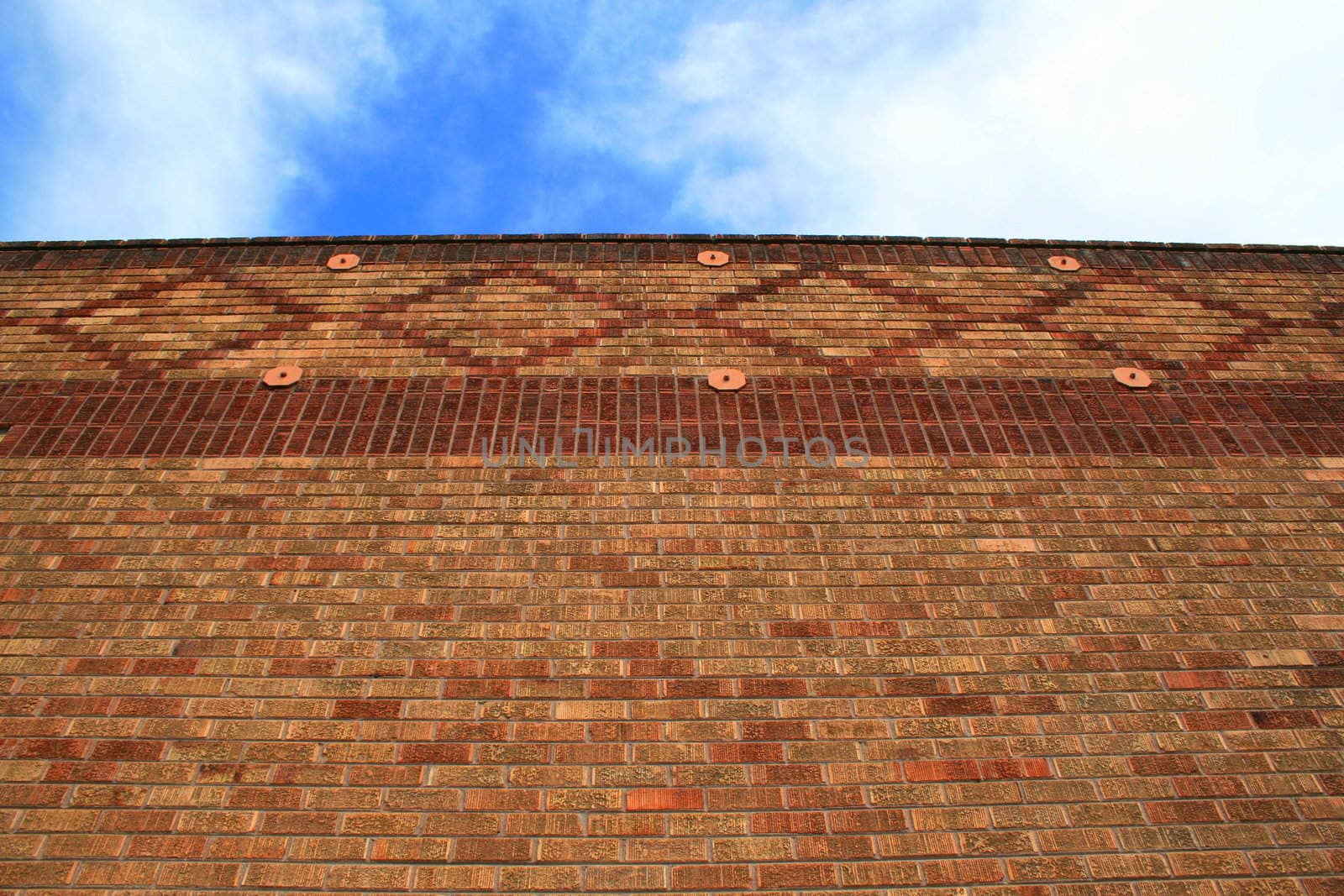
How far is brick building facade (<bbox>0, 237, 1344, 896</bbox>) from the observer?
136 inches

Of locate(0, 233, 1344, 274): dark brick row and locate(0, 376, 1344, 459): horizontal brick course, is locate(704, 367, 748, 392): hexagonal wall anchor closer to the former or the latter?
locate(0, 376, 1344, 459): horizontal brick course

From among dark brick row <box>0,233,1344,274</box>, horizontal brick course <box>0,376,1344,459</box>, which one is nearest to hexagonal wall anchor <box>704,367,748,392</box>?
horizontal brick course <box>0,376,1344,459</box>

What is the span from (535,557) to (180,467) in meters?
2.16

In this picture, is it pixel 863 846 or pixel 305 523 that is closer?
pixel 863 846

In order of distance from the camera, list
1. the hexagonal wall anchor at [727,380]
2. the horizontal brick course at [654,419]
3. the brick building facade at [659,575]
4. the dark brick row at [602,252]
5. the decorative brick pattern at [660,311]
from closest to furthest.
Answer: the brick building facade at [659,575]
the horizontal brick course at [654,419]
the hexagonal wall anchor at [727,380]
the decorative brick pattern at [660,311]
the dark brick row at [602,252]

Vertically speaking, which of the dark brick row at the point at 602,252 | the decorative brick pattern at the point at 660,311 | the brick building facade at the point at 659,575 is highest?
the dark brick row at the point at 602,252

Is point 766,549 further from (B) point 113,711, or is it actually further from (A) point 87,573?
(A) point 87,573

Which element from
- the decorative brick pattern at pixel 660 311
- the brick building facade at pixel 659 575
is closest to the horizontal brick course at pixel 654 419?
the brick building facade at pixel 659 575

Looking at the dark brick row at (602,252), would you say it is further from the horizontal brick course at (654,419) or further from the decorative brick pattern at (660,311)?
the horizontal brick course at (654,419)

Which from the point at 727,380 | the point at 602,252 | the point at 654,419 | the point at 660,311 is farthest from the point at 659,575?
the point at 602,252

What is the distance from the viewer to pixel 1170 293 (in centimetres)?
621

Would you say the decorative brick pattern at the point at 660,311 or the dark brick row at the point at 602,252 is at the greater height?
the dark brick row at the point at 602,252

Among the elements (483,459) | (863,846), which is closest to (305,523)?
(483,459)

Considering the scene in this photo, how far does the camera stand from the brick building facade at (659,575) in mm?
3467
